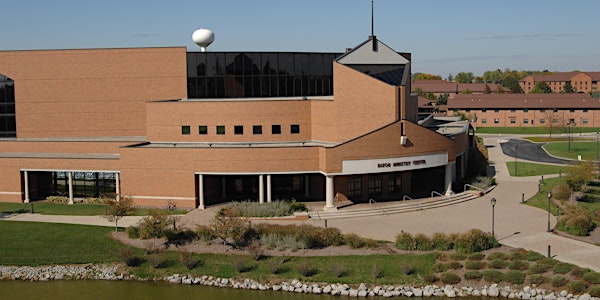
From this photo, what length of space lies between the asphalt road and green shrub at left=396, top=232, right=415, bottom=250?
36502 millimetres

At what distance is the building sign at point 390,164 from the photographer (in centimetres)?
4653

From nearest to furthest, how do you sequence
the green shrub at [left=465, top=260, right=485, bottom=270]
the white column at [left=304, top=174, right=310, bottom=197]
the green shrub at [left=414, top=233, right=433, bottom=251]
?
1. the green shrub at [left=465, top=260, right=485, bottom=270]
2. the green shrub at [left=414, top=233, right=433, bottom=251]
3. the white column at [left=304, top=174, right=310, bottom=197]

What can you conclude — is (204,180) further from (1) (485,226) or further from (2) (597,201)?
(2) (597,201)

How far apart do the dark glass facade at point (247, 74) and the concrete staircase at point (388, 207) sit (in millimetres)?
14501

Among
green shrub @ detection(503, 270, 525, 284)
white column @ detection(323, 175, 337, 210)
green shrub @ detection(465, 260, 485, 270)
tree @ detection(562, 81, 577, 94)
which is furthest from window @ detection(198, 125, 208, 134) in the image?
tree @ detection(562, 81, 577, 94)

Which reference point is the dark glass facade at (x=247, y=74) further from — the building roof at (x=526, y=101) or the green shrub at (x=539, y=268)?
the building roof at (x=526, y=101)

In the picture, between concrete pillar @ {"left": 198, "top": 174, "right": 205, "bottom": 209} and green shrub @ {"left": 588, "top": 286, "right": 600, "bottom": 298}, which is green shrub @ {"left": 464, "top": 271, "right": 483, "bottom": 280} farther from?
concrete pillar @ {"left": 198, "top": 174, "right": 205, "bottom": 209}

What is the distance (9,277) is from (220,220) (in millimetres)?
12178

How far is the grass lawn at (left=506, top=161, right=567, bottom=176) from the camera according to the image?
6431cm

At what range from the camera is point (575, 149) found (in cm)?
8025

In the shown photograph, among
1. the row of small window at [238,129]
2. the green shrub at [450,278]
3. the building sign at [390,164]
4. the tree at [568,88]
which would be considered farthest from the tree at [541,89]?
the green shrub at [450,278]

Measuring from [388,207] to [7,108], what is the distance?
36.9 metres

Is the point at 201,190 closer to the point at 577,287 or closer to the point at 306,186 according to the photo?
the point at 306,186

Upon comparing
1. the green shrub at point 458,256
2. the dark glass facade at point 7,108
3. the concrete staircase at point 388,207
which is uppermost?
the dark glass facade at point 7,108
